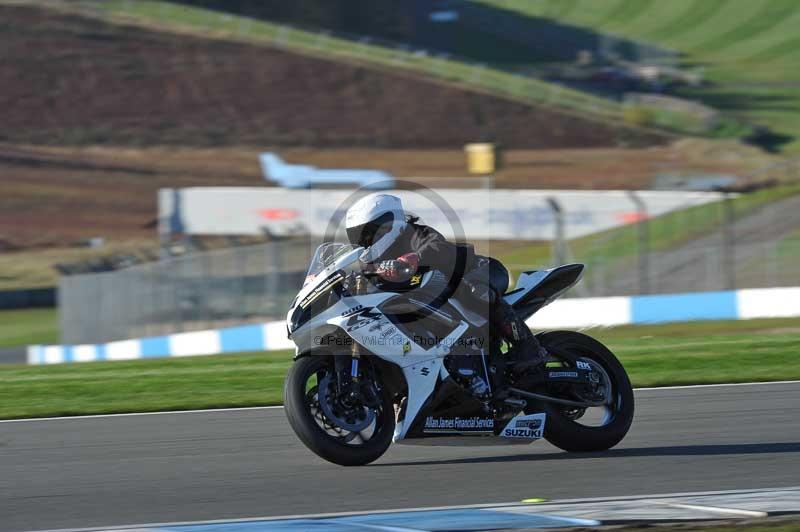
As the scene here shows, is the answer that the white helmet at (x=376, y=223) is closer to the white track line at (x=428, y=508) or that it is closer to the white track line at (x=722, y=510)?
the white track line at (x=428, y=508)

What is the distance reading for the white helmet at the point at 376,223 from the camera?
22.5ft

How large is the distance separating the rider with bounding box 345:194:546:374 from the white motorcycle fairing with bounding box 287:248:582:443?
113mm

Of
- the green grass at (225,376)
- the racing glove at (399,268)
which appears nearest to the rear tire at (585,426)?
the racing glove at (399,268)

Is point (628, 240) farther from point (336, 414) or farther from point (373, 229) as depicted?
point (336, 414)

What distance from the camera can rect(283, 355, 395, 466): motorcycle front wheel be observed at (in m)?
6.68

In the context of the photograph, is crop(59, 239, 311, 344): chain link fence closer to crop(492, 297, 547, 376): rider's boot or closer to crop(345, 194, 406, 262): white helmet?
crop(492, 297, 547, 376): rider's boot

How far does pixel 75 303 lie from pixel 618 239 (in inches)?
384

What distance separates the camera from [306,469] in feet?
23.2

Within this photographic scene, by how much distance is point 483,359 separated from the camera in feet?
23.7

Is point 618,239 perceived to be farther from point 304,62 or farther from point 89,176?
point 304,62

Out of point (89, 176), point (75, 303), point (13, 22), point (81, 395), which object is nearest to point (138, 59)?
point (13, 22)

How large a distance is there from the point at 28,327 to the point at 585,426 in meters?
22.7
